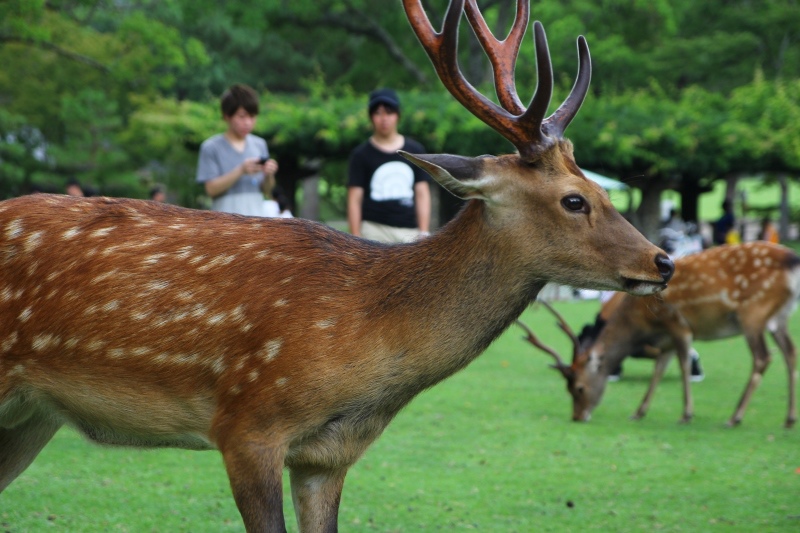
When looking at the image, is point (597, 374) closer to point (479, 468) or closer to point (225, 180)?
point (479, 468)

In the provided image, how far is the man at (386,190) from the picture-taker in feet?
25.1

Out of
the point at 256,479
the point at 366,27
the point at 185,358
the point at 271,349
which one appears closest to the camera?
the point at 256,479

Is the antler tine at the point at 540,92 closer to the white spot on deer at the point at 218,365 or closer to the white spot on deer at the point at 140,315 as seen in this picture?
the white spot on deer at the point at 218,365

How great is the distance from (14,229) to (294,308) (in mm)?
1176

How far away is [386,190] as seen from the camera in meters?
7.67

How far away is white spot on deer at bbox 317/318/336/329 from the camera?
12.7 ft

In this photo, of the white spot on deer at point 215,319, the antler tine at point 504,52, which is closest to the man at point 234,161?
the antler tine at point 504,52

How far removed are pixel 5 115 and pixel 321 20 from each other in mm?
15105

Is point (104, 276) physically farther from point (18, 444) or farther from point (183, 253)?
point (18, 444)

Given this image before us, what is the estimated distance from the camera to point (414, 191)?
774 centimetres

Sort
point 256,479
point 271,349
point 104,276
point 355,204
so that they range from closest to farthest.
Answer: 1. point 256,479
2. point 271,349
3. point 104,276
4. point 355,204

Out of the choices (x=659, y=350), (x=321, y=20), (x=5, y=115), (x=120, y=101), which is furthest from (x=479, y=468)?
(x=321, y=20)

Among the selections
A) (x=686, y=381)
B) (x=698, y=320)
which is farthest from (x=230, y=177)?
(x=698, y=320)

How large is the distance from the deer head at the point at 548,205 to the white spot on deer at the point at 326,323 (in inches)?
25.1
